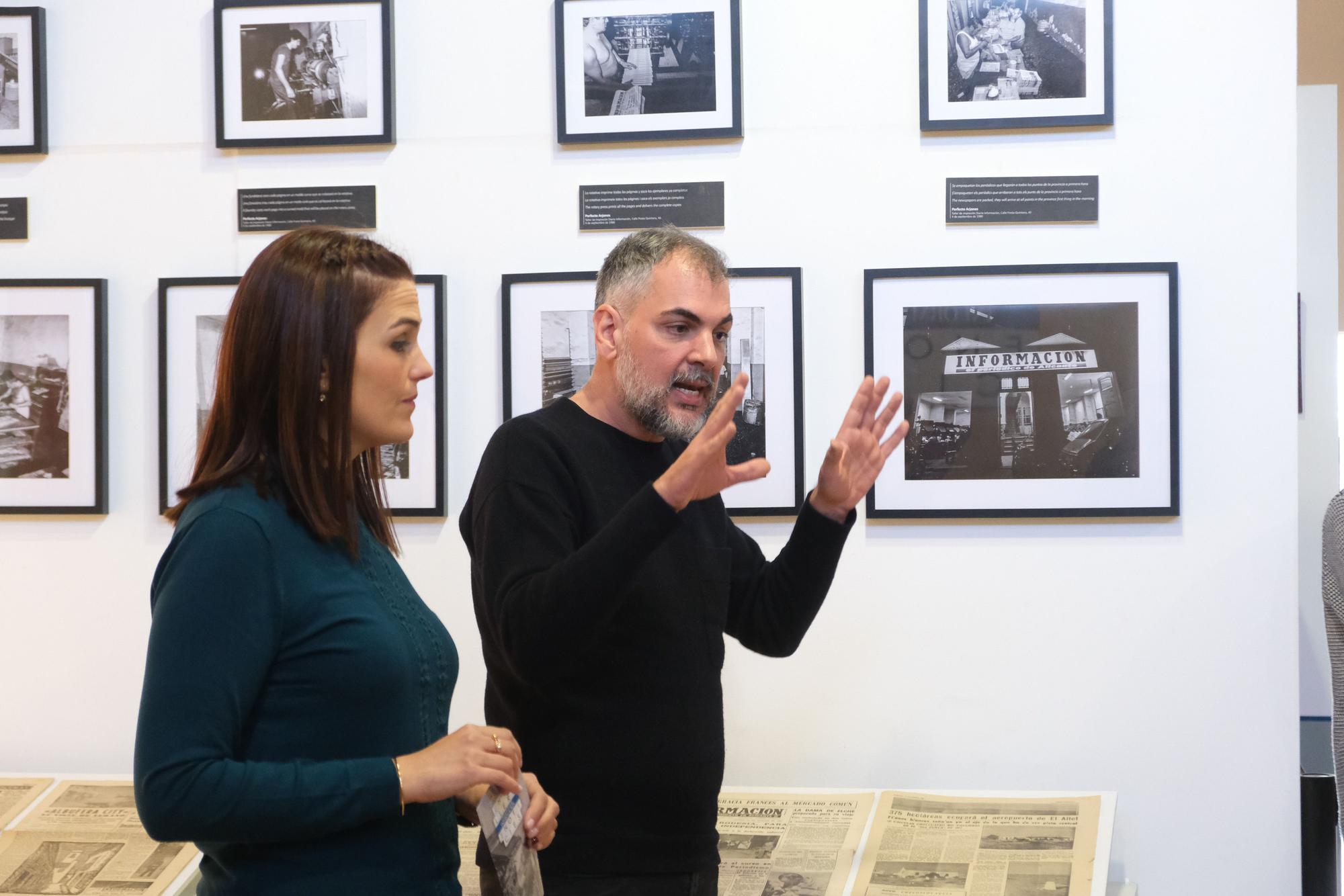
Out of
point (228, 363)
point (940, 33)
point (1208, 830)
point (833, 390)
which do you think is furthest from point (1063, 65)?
point (228, 363)

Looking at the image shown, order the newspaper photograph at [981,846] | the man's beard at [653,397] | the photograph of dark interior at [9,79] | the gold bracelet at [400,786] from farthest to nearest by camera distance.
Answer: the photograph of dark interior at [9,79] < the newspaper photograph at [981,846] < the man's beard at [653,397] < the gold bracelet at [400,786]

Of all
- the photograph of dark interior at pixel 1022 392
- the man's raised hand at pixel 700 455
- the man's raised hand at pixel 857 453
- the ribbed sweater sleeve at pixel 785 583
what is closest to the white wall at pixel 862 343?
the photograph of dark interior at pixel 1022 392

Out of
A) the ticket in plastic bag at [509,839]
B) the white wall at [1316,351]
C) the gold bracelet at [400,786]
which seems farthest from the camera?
the white wall at [1316,351]

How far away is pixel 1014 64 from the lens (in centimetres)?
300

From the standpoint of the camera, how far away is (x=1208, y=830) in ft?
9.71

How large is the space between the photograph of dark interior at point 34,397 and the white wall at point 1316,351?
330cm

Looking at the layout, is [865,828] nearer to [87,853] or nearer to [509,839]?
[509,839]

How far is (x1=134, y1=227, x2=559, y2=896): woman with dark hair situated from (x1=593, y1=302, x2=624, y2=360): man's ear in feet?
1.62

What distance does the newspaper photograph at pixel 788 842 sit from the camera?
2635mm

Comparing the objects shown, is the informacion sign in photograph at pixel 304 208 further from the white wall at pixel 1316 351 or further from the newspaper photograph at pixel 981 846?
the white wall at pixel 1316 351

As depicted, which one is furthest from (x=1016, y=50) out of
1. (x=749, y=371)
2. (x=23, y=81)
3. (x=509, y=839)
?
(x=23, y=81)

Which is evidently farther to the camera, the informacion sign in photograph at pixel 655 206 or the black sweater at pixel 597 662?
the informacion sign in photograph at pixel 655 206

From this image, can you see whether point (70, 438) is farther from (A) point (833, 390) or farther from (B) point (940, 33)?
(B) point (940, 33)

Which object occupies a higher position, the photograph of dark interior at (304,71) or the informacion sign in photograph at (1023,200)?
the photograph of dark interior at (304,71)
